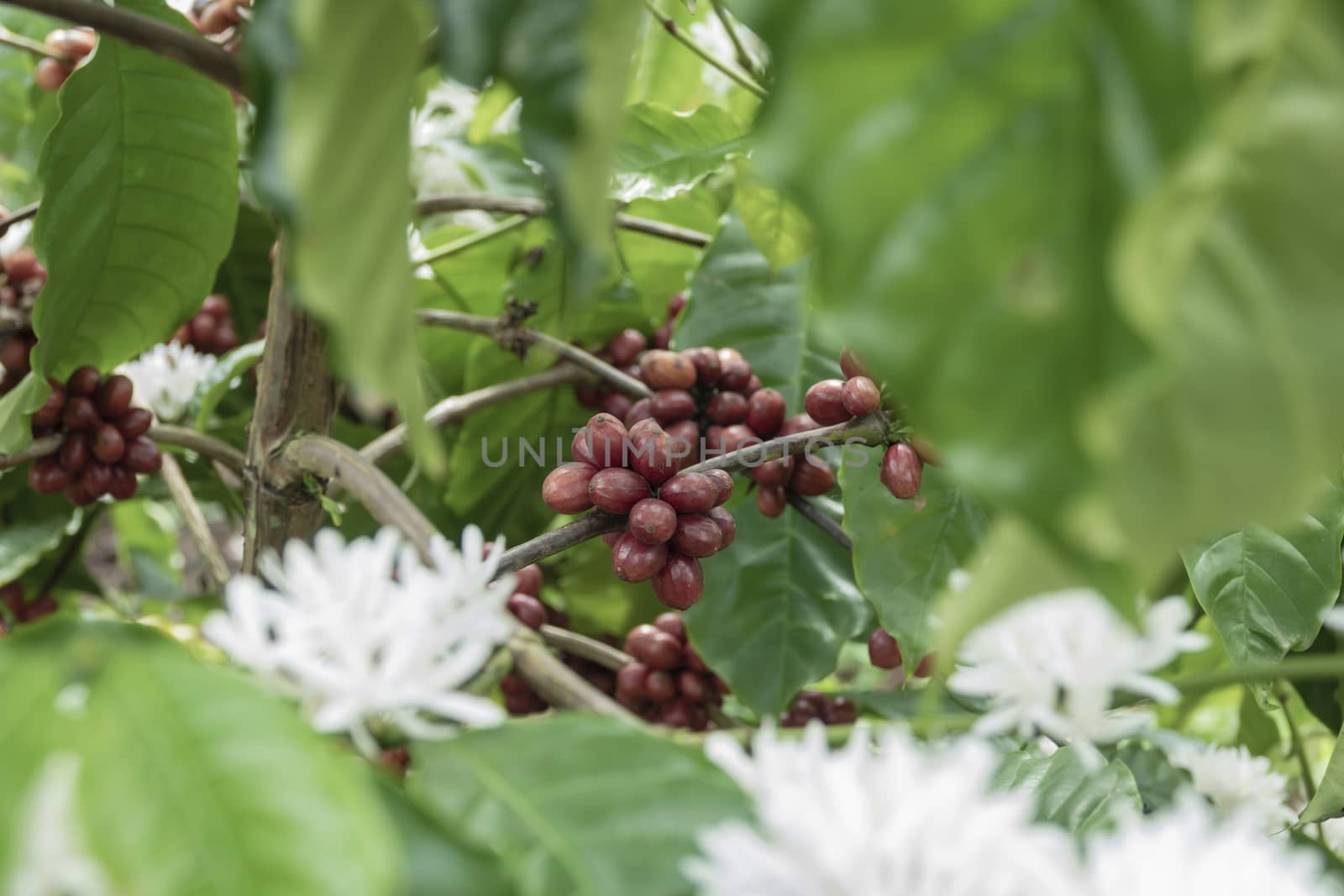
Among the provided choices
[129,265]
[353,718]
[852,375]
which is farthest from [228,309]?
[353,718]

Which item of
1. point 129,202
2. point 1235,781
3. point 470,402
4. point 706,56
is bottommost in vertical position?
point 1235,781

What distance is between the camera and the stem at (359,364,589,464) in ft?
2.06

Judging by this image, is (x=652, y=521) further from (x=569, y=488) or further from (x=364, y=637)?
(x=364, y=637)

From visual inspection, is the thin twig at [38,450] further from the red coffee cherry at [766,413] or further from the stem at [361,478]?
the red coffee cherry at [766,413]

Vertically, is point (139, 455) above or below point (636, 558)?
below

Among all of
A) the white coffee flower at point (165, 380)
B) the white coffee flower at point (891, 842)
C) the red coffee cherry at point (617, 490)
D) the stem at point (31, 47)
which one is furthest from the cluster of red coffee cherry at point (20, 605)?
the white coffee flower at point (891, 842)

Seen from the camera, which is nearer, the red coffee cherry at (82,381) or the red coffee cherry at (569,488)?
the red coffee cherry at (569,488)

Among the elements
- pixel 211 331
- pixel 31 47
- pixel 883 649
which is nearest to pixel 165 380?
pixel 211 331

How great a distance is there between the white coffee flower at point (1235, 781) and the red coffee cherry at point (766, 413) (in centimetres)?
33

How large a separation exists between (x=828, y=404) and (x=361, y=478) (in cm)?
24

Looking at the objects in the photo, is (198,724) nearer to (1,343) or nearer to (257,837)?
(257,837)

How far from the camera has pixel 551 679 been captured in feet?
1.06

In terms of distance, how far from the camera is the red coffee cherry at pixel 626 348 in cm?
82

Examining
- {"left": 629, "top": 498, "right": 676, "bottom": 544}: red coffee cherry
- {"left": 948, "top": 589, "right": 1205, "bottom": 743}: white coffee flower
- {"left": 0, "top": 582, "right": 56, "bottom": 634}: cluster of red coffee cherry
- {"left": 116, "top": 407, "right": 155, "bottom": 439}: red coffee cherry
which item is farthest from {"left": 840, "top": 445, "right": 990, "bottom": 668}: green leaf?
{"left": 0, "top": 582, "right": 56, "bottom": 634}: cluster of red coffee cherry
